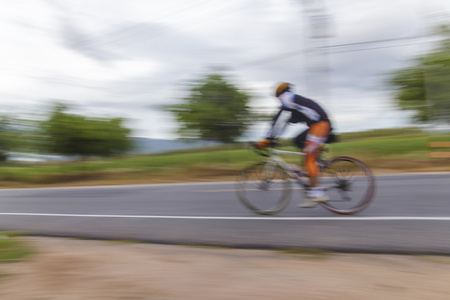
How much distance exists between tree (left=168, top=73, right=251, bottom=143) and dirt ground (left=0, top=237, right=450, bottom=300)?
13.6 meters

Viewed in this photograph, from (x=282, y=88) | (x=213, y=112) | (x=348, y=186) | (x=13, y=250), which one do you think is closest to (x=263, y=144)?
(x=282, y=88)

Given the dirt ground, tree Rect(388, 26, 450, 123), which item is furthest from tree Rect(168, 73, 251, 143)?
the dirt ground

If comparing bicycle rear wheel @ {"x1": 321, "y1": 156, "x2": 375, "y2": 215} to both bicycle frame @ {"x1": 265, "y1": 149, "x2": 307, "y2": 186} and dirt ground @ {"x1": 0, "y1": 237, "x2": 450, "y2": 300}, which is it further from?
dirt ground @ {"x1": 0, "y1": 237, "x2": 450, "y2": 300}

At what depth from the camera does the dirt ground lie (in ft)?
9.68

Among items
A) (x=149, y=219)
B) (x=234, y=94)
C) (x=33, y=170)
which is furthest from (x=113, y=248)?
(x=33, y=170)

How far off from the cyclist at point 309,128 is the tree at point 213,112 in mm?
11991

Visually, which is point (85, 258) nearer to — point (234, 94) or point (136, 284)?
point (136, 284)

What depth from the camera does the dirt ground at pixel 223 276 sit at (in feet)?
9.68

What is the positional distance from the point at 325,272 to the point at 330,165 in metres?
2.70

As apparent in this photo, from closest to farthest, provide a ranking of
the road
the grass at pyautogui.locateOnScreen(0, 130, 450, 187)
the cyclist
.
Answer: the road < the cyclist < the grass at pyautogui.locateOnScreen(0, 130, 450, 187)

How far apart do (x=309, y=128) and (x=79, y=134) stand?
53.4ft

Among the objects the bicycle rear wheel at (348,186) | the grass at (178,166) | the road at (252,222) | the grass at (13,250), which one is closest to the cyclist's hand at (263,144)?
the bicycle rear wheel at (348,186)

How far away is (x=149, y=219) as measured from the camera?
6.29 metres

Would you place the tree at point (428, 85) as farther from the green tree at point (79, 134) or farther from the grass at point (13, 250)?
the grass at point (13, 250)
